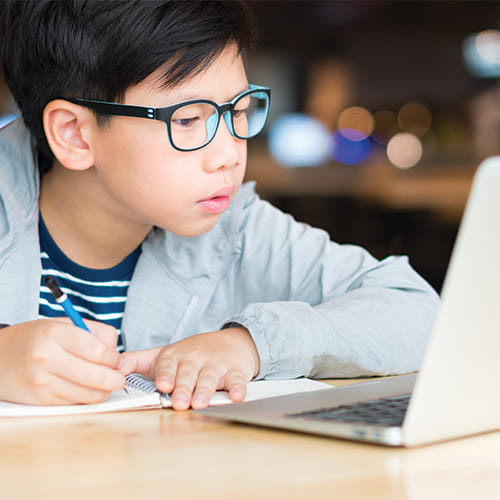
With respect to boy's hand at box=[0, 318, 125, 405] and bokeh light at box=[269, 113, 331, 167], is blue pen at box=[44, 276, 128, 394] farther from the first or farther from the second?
bokeh light at box=[269, 113, 331, 167]

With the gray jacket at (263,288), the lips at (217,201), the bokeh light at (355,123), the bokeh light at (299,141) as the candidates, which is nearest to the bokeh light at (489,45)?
the bokeh light at (355,123)

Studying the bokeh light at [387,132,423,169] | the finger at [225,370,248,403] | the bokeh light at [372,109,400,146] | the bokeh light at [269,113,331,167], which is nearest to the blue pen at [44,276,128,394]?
the finger at [225,370,248,403]

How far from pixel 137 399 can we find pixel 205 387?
8cm

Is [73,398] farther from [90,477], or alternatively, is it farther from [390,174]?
[390,174]

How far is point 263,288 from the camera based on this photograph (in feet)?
4.21

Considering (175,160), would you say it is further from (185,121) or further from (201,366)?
(201,366)

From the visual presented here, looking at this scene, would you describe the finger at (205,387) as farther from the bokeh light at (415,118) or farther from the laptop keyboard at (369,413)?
the bokeh light at (415,118)

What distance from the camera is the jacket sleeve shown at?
94cm

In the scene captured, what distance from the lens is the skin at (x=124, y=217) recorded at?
756 millimetres

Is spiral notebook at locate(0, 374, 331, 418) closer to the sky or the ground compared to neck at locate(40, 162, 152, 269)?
closer to the ground

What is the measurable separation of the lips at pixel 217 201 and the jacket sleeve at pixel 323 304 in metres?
0.16

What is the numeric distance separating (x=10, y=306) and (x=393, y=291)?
60 cm

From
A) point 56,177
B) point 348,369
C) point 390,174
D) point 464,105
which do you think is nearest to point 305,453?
point 348,369

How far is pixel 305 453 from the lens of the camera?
1.89ft
